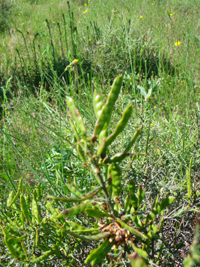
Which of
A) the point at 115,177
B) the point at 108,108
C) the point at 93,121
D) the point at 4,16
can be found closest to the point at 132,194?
the point at 115,177

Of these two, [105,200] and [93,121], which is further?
[93,121]

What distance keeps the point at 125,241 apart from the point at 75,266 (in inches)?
12.3

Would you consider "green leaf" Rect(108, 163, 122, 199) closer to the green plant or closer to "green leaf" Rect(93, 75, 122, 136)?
the green plant

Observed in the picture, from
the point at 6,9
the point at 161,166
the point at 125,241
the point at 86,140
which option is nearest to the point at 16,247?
the point at 125,241

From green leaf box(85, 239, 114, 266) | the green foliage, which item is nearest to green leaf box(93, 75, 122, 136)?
green leaf box(85, 239, 114, 266)

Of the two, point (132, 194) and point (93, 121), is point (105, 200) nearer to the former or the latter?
point (132, 194)

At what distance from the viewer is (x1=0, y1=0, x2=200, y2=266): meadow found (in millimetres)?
717

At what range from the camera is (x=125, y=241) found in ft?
1.78

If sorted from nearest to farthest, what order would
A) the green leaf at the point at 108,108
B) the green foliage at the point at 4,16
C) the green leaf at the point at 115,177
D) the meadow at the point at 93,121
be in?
the green leaf at the point at 108,108 < the green leaf at the point at 115,177 < the meadow at the point at 93,121 < the green foliage at the point at 4,16

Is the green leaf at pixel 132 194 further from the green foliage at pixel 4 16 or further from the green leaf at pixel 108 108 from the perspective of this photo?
the green foliage at pixel 4 16

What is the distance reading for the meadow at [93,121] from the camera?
2.35 feet

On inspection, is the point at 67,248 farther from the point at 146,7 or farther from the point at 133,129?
the point at 146,7

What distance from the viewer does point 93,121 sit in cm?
142

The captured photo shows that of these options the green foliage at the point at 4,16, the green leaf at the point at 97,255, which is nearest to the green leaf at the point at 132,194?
the green leaf at the point at 97,255
